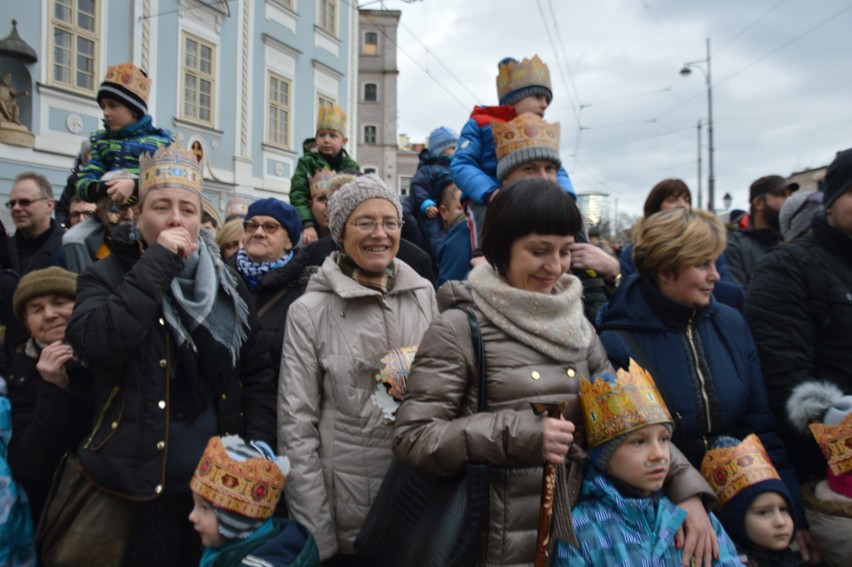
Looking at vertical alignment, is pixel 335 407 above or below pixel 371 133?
below

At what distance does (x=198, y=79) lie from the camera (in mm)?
15359

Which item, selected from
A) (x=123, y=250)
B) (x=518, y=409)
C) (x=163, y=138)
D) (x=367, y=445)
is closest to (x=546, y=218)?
(x=518, y=409)

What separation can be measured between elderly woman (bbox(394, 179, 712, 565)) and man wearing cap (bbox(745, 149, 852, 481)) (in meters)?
0.87

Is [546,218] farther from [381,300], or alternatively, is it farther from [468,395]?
[381,300]

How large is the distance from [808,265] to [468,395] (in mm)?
1825

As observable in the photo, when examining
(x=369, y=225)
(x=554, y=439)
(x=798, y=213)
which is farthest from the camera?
(x=798, y=213)

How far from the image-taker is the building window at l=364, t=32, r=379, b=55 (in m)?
41.0

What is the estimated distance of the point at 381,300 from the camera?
2.72 meters

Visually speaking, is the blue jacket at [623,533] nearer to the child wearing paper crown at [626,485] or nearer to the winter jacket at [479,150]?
the child wearing paper crown at [626,485]

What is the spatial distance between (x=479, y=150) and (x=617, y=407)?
227cm

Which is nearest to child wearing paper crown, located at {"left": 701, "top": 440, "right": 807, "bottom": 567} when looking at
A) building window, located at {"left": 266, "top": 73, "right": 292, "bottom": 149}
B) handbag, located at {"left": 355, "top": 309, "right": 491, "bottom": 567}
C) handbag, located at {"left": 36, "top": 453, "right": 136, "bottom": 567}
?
handbag, located at {"left": 355, "top": 309, "right": 491, "bottom": 567}

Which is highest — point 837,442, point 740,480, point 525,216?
point 525,216

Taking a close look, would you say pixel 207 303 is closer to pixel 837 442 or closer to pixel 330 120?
pixel 837 442

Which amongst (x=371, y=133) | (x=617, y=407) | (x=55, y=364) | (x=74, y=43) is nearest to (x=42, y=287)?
(x=55, y=364)
